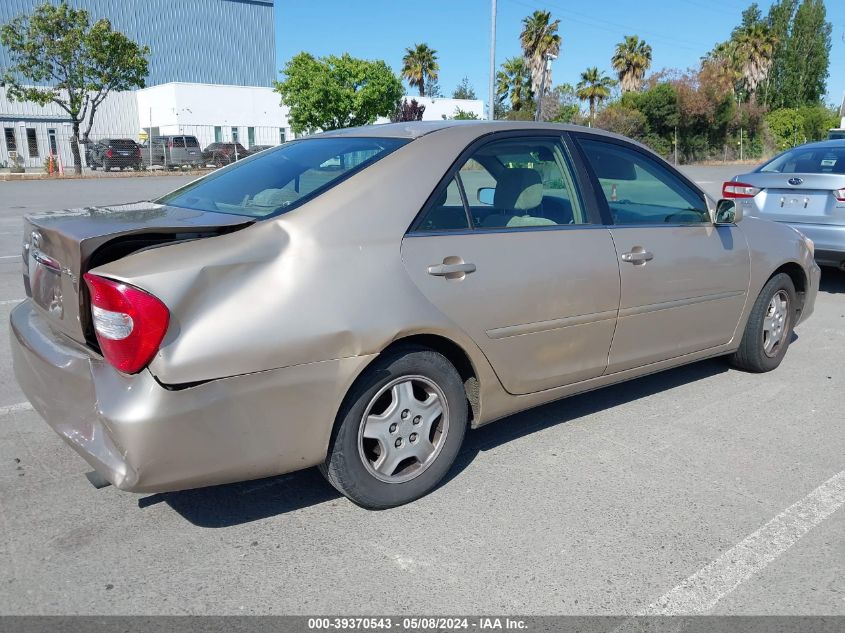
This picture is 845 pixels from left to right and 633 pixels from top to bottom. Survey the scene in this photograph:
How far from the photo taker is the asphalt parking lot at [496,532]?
266cm

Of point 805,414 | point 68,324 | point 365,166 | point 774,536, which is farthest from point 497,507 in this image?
point 805,414

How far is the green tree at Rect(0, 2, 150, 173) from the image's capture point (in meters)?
34.3

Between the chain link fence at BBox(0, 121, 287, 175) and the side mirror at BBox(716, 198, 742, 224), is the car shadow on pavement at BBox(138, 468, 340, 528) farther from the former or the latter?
the chain link fence at BBox(0, 121, 287, 175)

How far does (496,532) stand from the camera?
A: 122 inches

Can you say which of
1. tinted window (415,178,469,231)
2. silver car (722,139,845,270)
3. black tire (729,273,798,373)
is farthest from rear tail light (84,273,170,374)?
silver car (722,139,845,270)

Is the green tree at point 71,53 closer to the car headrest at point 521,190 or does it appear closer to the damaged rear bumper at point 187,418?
the car headrest at point 521,190

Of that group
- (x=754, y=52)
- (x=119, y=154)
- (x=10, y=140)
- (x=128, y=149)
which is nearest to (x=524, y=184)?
(x=119, y=154)

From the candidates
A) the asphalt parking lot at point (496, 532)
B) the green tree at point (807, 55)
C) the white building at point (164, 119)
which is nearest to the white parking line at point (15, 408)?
the asphalt parking lot at point (496, 532)

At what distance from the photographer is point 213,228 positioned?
2801mm

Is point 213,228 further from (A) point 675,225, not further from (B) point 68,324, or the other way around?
(A) point 675,225

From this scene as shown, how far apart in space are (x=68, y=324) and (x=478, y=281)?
165 cm

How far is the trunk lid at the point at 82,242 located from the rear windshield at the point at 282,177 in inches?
7.7

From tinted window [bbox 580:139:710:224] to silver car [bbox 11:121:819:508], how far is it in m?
0.02

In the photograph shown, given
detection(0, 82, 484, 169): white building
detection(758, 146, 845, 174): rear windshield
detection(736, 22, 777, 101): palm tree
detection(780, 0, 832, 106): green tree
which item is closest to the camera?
detection(758, 146, 845, 174): rear windshield
